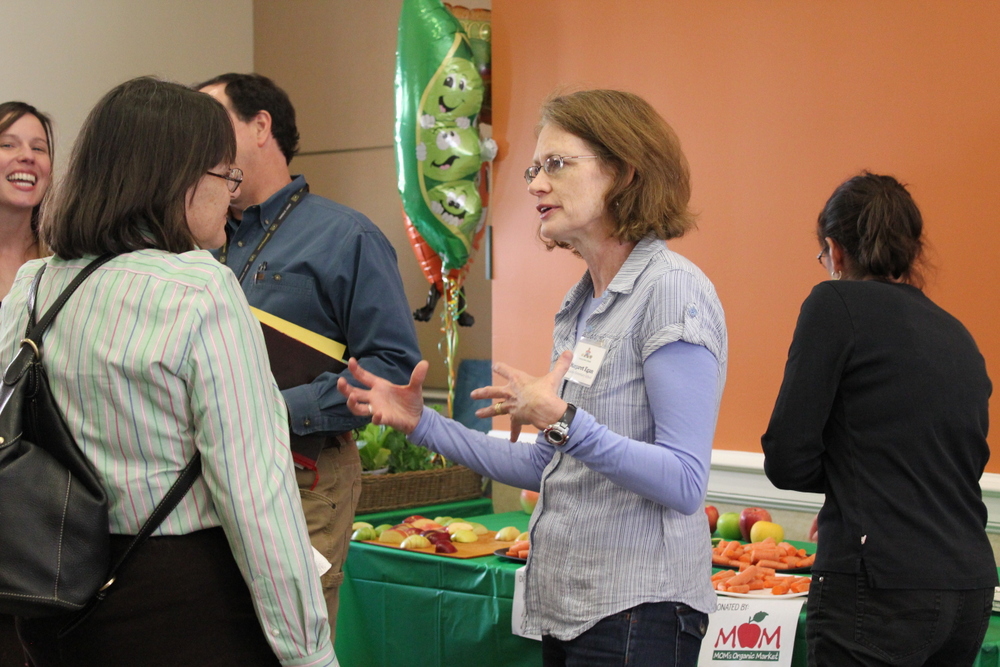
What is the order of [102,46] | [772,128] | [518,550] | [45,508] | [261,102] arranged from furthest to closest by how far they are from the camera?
[102,46], [772,128], [518,550], [261,102], [45,508]

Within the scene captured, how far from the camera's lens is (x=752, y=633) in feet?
6.61

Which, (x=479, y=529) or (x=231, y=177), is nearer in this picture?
(x=231, y=177)

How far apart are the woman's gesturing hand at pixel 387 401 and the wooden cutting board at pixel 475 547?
1160mm

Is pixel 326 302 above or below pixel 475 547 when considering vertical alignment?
above

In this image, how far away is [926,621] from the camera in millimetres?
1657

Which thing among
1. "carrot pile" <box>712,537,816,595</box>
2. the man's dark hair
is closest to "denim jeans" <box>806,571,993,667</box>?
"carrot pile" <box>712,537,816,595</box>

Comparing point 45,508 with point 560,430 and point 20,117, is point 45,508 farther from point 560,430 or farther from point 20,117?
point 20,117

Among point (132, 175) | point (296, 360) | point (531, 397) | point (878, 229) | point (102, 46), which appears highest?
point (102, 46)

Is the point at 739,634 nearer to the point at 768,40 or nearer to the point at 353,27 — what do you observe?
the point at 768,40

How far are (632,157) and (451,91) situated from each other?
234 cm

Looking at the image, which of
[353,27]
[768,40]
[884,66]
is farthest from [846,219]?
[353,27]

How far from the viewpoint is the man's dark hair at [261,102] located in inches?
80.7

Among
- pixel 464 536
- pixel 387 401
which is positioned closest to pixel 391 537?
pixel 464 536

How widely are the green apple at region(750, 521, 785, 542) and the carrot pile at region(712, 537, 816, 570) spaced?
0.15m
